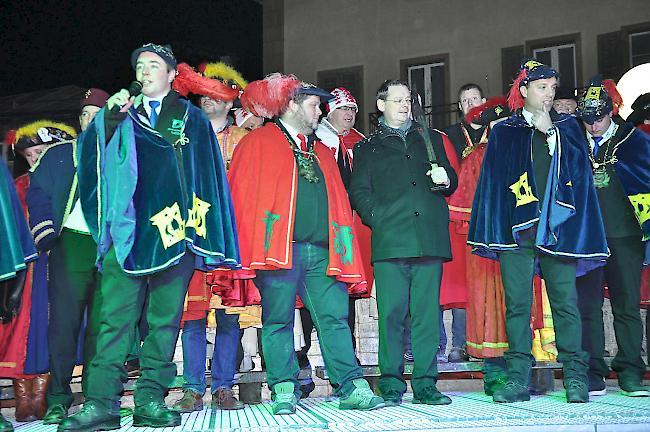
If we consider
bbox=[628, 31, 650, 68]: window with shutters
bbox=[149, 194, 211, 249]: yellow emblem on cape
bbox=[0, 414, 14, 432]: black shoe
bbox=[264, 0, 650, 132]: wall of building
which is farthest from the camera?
bbox=[264, 0, 650, 132]: wall of building

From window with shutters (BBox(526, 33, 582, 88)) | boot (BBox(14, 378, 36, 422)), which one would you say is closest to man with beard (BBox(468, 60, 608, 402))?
boot (BBox(14, 378, 36, 422))

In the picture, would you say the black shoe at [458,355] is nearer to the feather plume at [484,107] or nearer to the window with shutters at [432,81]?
the feather plume at [484,107]

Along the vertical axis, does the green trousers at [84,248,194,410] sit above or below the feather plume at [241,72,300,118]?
below

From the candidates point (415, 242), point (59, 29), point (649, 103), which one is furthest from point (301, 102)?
point (59, 29)

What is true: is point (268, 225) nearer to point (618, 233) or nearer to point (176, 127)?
point (176, 127)

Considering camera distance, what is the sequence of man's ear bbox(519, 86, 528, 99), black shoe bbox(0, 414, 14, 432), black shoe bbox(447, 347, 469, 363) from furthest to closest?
black shoe bbox(447, 347, 469, 363), man's ear bbox(519, 86, 528, 99), black shoe bbox(0, 414, 14, 432)

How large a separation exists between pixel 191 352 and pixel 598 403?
2410 millimetres

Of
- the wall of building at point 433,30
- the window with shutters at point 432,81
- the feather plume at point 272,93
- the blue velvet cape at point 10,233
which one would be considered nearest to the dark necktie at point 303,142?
the feather plume at point 272,93

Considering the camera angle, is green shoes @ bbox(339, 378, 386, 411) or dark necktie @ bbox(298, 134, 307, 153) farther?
dark necktie @ bbox(298, 134, 307, 153)

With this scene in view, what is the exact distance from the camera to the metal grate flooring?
436cm

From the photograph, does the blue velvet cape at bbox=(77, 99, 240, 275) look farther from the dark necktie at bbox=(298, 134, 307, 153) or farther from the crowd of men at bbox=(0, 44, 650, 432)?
the dark necktie at bbox=(298, 134, 307, 153)

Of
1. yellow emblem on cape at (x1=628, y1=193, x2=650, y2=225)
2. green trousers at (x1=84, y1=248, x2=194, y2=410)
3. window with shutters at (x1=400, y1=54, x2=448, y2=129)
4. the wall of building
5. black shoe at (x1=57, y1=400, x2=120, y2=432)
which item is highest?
→ the wall of building

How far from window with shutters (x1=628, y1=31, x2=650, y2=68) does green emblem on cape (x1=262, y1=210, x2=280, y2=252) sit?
462 inches

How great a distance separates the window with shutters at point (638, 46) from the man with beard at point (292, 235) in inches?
443
